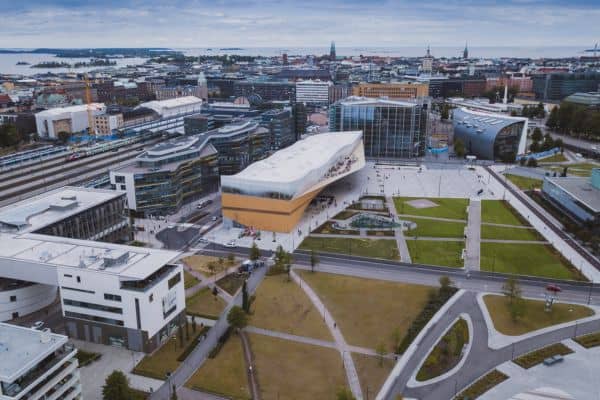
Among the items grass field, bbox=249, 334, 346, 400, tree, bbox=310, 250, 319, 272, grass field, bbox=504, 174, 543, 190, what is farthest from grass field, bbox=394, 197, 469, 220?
grass field, bbox=249, 334, 346, 400

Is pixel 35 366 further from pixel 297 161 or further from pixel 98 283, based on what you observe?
pixel 297 161

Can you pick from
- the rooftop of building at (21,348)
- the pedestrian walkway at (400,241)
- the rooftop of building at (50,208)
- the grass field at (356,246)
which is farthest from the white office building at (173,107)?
the rooftop of building at (21,348)

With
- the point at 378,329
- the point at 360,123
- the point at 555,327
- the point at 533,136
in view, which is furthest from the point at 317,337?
the point at 533,136

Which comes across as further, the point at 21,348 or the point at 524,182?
the point at 524,182

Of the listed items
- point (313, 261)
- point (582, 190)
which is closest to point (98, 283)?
point (313, 261)

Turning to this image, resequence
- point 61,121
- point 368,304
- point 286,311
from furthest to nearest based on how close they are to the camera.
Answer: point 61,121
point 368,304
point 286,311

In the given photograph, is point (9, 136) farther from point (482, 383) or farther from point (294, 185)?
point (482, 383)
